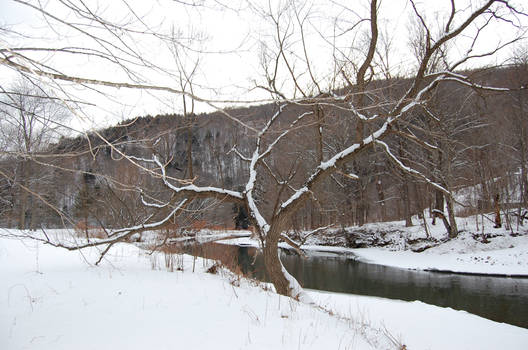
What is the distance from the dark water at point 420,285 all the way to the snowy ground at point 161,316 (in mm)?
2306

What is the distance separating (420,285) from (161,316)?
11.4 m

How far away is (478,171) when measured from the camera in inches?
727

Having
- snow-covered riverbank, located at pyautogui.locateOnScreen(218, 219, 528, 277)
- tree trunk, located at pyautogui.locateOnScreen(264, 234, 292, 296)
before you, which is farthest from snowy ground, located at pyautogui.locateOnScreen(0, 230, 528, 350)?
snow-covered riverbank, located at pyautogui.locateOnScreen(218, 219, 528, 277)

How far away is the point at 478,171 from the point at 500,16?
638 inches

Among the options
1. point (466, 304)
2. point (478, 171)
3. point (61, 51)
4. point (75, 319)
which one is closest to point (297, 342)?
point (75, 319)

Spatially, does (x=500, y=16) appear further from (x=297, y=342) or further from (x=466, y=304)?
(x=466, y=304)

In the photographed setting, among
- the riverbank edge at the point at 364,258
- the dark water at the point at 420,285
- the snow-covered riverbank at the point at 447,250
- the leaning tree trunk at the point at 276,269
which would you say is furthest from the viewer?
the snow-covered riverbank at the point at 447,250

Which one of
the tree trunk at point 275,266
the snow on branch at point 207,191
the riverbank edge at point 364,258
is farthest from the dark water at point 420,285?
the snow on branch at point 207,191

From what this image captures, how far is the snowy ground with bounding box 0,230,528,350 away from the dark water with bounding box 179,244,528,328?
2306mm

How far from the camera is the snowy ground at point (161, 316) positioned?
9.75 feet

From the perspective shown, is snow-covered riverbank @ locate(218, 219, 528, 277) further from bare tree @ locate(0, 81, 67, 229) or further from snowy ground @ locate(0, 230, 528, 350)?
bare tree @ locate(0, 81, 67, 229)

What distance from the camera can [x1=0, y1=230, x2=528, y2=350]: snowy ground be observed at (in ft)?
9.75

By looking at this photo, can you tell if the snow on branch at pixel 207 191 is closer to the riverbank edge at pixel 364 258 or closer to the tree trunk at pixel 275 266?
the tree trunk at pixel 275 266

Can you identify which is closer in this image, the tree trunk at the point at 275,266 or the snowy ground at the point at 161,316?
the snowy ground at the point at 161,316
